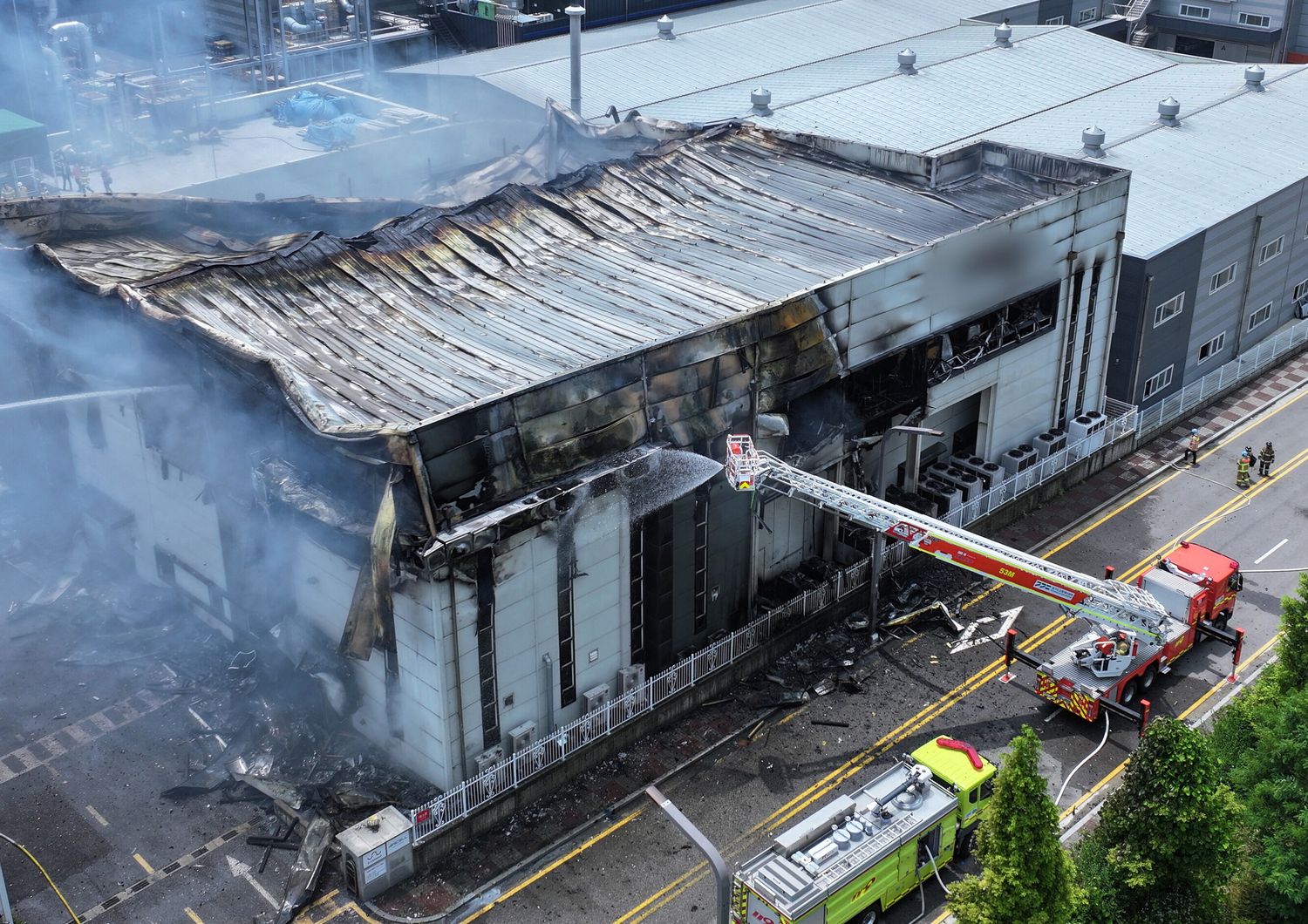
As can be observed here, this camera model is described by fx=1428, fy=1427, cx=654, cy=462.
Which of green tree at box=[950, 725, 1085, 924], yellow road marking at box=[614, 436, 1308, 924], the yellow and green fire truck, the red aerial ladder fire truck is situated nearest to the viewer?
green tree at box=[950, 725, 1085, 924]

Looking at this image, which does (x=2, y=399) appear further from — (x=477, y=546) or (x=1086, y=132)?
(x=1086, y=132)

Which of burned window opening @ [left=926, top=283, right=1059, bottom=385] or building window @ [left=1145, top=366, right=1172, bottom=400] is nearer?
burned window opening @ [left=926, top=283, right=1059, bottom=385]

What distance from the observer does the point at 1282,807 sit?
86.6 ft

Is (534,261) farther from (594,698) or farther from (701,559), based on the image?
(594,698)

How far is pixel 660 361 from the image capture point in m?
31.5

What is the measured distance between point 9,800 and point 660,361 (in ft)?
54.9

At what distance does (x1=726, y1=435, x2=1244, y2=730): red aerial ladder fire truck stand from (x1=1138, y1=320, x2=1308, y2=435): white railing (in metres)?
11.9

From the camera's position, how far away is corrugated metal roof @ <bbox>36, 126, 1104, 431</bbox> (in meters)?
31.6

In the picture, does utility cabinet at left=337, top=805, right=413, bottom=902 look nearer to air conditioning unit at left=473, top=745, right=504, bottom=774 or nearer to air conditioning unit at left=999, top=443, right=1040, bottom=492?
air conditioning unit at left=473, top=745, right=504, bottom=774

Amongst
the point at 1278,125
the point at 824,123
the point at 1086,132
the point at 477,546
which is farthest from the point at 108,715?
the point at 1278,125

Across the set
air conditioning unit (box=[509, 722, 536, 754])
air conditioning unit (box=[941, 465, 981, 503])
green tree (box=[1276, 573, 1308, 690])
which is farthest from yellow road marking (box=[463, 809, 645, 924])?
air conditioning unit (box=[941, 465, 981, 503])

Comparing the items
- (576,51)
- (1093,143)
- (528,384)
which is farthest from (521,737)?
(1093,143)

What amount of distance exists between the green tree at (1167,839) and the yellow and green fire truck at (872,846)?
2441 millimetres

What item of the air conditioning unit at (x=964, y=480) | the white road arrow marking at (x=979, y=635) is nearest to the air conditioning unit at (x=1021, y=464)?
the air conditioning unit at (x=964, y=480)
